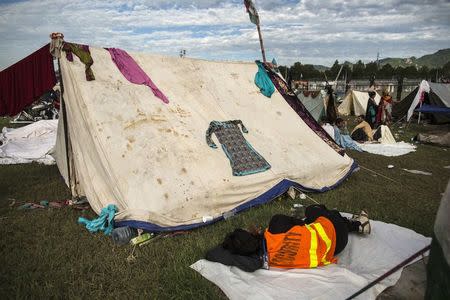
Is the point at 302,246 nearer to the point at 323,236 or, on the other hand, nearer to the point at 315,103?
the point at 323,236

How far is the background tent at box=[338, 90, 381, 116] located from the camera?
18.0 metres

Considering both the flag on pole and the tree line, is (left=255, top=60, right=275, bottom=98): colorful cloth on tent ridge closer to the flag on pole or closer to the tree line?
the flag on pole

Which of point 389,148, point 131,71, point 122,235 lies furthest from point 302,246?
point 389,148

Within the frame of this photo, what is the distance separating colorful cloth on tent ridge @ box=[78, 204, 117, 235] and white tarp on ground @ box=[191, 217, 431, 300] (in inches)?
48.6

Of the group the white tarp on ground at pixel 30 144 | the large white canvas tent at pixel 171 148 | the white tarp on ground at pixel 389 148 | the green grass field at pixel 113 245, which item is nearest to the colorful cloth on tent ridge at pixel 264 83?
the large white canvas tent at pixel 171 148

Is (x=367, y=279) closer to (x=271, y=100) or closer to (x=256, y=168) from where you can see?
(x=256, y=168)

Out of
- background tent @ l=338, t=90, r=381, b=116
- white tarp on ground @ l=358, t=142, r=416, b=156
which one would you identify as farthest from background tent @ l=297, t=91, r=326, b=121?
background tent @ l=338, t=90, r=381, b=116

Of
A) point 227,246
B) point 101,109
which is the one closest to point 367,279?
point 227,246

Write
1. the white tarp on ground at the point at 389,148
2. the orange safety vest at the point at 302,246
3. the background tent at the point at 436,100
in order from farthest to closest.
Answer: the background tent at the point at 436,100, the white tarp on ground at the point at 389,148, the orange safety vest at the point at 302,246

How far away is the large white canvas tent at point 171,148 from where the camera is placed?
167 inches

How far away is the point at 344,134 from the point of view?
412 inches

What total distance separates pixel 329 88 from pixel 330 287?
11.5m

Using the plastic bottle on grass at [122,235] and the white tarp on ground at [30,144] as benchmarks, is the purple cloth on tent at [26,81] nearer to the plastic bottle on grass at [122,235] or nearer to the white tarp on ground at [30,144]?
the white tarp on ground at [30,144]

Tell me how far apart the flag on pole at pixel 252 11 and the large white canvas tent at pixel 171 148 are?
1.90m
